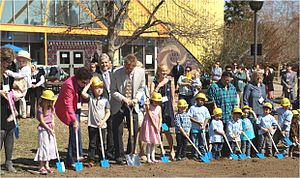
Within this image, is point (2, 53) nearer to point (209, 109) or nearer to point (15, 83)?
point (15, 83)

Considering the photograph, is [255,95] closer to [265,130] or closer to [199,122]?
[265,130]

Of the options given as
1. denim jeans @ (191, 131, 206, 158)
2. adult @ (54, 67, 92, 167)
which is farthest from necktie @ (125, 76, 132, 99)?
denim jeans @ (191, 131, 206, 158)

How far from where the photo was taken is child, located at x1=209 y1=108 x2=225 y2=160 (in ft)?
34.2

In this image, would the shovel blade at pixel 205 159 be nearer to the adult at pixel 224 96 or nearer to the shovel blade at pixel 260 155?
the adult at pixel 224 96

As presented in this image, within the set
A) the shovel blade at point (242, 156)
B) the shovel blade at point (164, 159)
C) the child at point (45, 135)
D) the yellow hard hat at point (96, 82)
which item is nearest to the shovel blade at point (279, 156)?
the shovel blade at point (242, 156)

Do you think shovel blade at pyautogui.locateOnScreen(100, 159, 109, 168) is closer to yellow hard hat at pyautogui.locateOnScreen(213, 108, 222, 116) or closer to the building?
yellow hard hat at pyautogui.locateOnScreen(213, 108, 222, 116)

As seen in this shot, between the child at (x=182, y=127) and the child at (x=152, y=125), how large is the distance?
0.52m

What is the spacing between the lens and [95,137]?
9.11m

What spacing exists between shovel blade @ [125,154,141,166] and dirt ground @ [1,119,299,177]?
110mm

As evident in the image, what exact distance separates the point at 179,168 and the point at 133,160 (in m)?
0.85

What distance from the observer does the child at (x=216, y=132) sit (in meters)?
10.4

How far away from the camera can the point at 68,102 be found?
335 inches

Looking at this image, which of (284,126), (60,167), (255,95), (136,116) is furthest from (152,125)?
(284,126)

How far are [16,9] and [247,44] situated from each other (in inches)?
627
